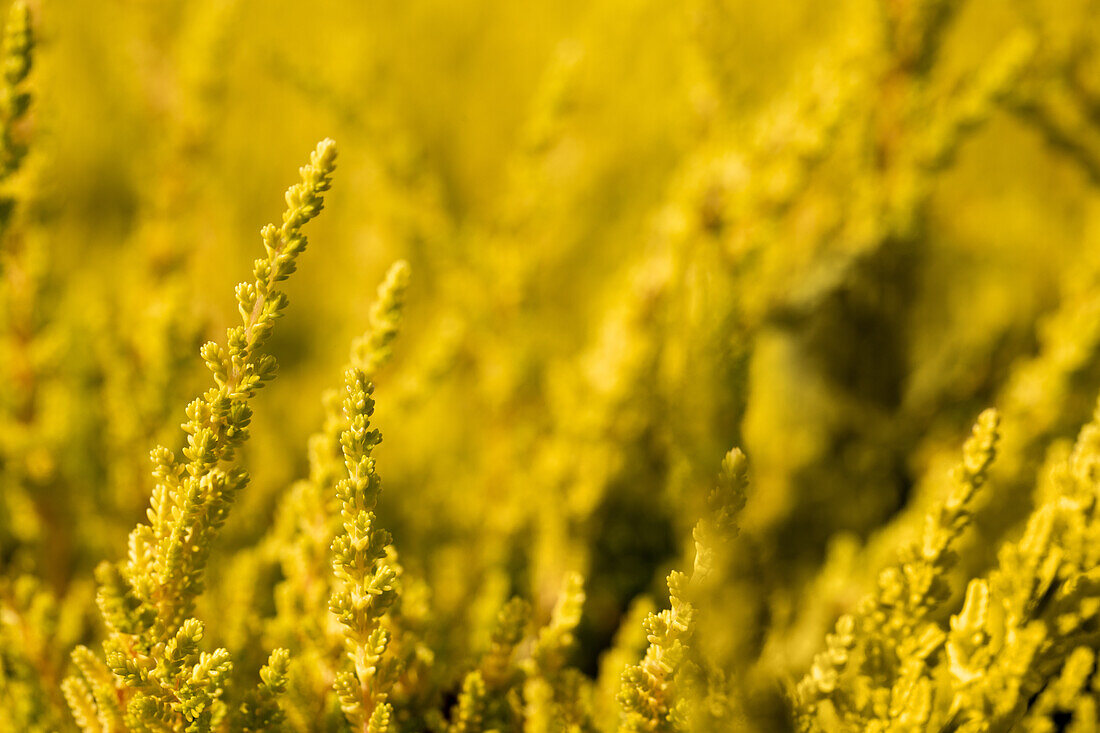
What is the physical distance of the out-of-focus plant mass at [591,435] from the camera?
0.46m

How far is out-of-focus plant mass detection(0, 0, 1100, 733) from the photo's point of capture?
465 millimetres

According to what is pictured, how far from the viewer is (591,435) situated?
30.0 inches

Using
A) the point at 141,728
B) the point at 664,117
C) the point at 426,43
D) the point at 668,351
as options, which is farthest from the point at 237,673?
the point at 426,43

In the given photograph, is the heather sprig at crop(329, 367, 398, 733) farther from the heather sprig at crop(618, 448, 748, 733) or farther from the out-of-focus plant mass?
the heather sprig at crop(618, 448, 748, 733)

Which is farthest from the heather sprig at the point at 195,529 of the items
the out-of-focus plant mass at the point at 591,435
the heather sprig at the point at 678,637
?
the heather sprig at the point at 678,637

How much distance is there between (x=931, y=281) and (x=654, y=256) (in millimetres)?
390

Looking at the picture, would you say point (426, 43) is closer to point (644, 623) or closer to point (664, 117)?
point (664, 117)

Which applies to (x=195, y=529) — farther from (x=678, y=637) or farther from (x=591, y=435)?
(x=591, y=435)

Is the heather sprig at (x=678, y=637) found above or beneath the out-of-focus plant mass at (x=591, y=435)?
beneath

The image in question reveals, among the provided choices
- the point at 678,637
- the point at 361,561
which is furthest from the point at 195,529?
the point at 678,637

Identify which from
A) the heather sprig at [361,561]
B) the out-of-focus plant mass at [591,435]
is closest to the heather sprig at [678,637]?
the out-of-focus plant mass at [591,435]

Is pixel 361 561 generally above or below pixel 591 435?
below

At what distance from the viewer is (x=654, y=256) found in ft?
2.66

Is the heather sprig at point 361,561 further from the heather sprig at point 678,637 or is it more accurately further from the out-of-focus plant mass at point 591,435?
the heather sprig at point 678,637
